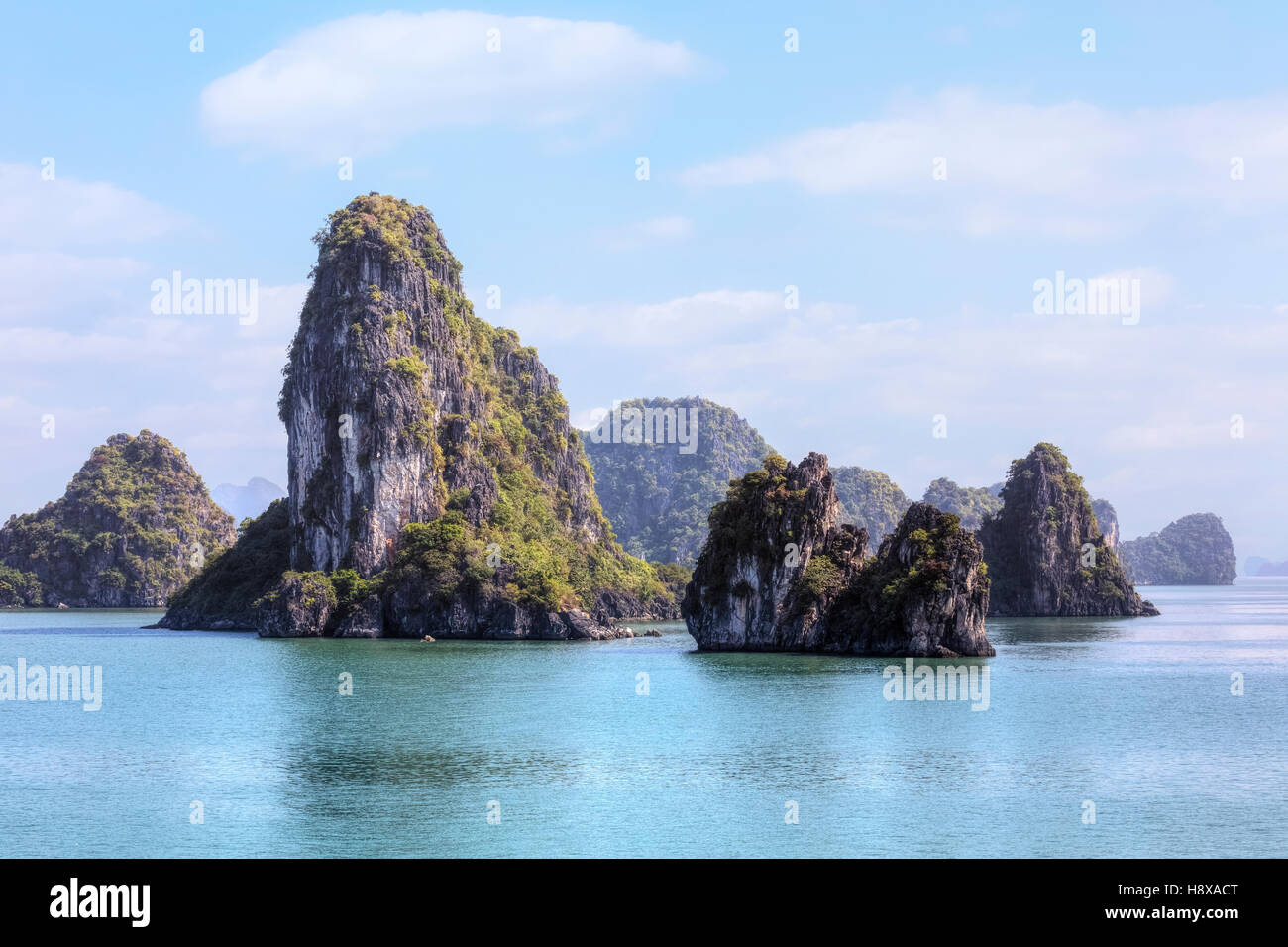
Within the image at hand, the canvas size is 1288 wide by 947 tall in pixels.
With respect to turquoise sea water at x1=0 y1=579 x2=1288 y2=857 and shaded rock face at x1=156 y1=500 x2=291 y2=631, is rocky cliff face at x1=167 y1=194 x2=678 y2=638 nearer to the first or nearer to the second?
shaded rock face at x1=156 y1=500 x2=291 y2=631

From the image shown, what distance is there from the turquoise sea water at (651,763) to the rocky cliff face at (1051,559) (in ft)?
273

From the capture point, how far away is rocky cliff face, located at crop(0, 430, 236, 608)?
187125mm

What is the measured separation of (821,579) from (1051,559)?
8794 centimetres

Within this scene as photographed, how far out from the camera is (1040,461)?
529 ft

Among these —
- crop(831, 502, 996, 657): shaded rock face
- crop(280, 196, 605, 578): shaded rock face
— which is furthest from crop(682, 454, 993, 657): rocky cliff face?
crop(280, 196, 605, 578): shaded rock face

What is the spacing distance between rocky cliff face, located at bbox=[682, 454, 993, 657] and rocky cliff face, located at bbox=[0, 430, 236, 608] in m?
126

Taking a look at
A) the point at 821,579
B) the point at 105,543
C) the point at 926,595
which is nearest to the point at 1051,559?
the point at 821,579

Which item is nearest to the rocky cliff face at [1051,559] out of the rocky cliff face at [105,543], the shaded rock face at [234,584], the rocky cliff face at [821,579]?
the rocky cliff face at [821,579]

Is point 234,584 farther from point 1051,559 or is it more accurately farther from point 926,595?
point 1051,559

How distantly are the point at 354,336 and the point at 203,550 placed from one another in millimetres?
88521

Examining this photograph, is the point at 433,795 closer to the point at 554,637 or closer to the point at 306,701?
the point at 306,701

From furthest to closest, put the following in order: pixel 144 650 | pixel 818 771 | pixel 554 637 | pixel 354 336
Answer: pixel 354 336, pixel 554 637, pixel 144 650, pixel 818 771
